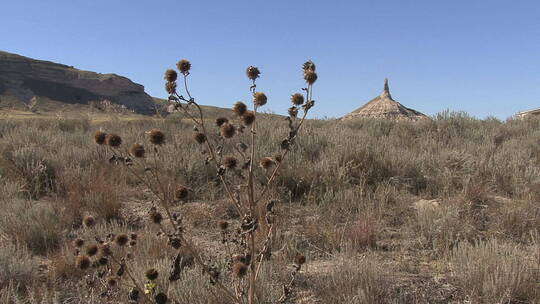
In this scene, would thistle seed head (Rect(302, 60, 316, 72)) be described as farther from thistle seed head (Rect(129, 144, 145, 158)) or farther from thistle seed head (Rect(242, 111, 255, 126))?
thistle seed head (Rect(129, 144, 145, 158))

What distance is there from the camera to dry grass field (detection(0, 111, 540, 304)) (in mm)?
2748

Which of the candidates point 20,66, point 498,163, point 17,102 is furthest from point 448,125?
point 20,66

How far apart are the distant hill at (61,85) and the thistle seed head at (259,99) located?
170 feet

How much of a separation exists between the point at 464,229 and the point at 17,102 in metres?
53.1

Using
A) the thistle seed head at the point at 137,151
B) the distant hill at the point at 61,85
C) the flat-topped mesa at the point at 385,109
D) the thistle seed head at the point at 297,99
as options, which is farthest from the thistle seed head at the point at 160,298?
the distant hill at the point at 61,85

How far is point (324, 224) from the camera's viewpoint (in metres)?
3.90

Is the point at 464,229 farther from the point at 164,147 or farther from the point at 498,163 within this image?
the point at 164,147

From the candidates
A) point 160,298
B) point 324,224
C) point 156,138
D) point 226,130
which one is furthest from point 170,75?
point 324,224

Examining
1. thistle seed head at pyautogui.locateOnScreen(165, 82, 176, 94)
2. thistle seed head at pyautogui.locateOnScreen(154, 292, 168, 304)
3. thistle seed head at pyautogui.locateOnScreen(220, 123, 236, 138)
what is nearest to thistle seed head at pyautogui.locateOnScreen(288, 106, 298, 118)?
thistle seed head at pyautogui.locateOnScreen(220, 123, 236, 138)

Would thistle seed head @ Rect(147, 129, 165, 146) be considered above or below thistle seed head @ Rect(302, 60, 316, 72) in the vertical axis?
below

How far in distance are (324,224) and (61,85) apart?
197 ft

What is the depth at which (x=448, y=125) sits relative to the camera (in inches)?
372

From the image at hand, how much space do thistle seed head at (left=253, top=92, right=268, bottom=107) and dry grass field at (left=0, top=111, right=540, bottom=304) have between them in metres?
0.66

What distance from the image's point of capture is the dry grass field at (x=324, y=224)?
275cm
